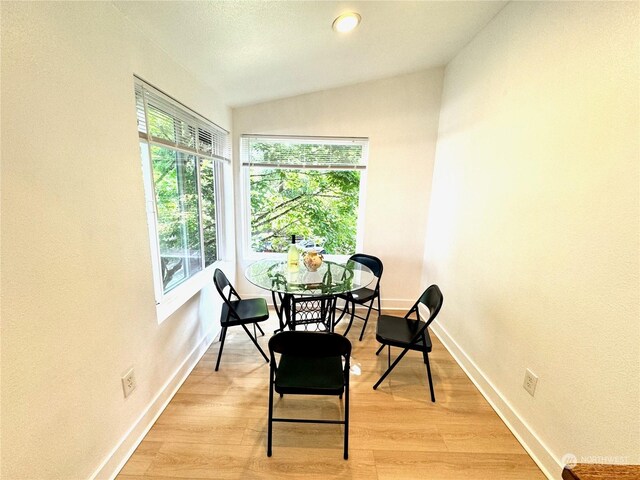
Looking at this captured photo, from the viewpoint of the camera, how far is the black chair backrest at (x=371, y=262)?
110 inches

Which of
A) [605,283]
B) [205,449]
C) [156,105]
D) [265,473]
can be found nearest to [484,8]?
[605,283]

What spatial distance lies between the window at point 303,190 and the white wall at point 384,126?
12cm

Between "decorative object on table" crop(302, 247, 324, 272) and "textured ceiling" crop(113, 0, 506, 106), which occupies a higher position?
"textured ceiling" crop(113, 0, 506, 106)

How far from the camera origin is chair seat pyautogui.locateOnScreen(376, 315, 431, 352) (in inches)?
74.5

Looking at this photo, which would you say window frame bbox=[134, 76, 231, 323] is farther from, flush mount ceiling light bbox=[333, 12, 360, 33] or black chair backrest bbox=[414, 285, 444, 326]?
black chair backrest bbox=[414, 285, 444, 326]

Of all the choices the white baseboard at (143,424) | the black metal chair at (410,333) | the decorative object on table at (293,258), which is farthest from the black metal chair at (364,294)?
the white baseboard at (143,424)

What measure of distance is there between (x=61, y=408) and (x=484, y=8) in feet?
10.4

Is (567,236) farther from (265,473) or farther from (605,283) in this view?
(265,473)

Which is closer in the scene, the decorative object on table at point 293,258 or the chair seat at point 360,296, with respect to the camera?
the decorative object on table at point 293,258

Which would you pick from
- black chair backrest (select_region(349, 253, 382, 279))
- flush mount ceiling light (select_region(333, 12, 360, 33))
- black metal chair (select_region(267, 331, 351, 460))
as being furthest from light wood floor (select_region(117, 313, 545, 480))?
flush mount ceiling light (select_region(333, 12, 360, 33))

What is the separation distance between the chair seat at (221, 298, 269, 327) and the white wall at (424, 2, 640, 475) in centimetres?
172

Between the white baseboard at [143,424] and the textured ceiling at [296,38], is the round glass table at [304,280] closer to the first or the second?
the white baseboard at [143,424]

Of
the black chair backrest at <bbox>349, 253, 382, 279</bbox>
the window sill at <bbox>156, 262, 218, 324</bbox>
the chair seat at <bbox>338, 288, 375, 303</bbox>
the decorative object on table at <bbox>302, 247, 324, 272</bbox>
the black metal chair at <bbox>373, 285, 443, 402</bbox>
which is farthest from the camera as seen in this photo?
the black chair backrest at <bbox>349, 253, 382, 279</bbox>

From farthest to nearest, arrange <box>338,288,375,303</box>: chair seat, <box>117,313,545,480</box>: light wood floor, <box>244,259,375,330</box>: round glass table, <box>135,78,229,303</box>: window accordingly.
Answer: <box>338,288,375,303</box>: chair seat → <box>244,259,375,330</box>: round glass table → <box>135,78,229,303</box>: window → <box>117,313,545,480</box>: light wood floor
